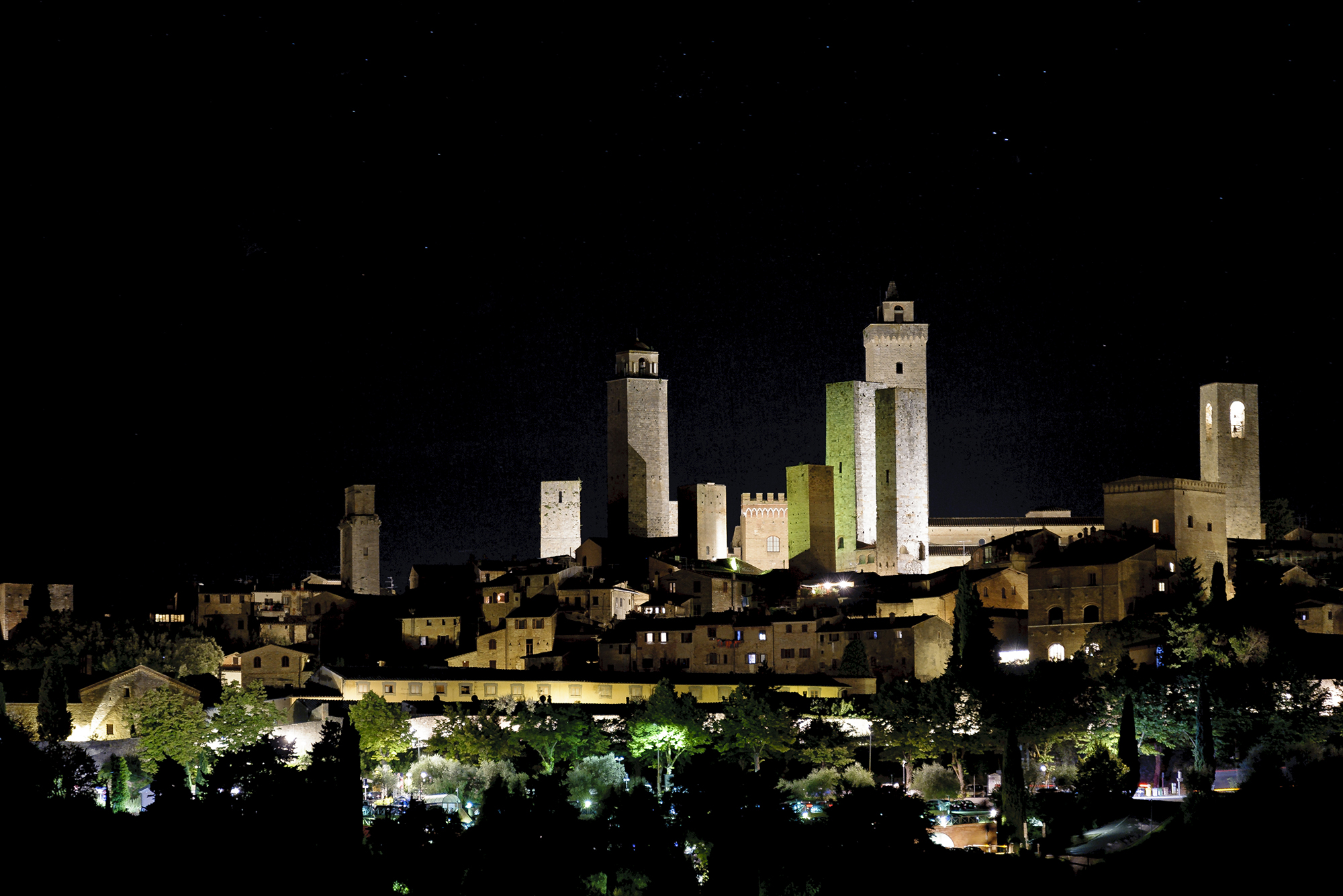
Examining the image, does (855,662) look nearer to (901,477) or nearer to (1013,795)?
(1013,795)

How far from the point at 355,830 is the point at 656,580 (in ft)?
89.6

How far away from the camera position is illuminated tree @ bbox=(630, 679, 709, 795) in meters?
41.2

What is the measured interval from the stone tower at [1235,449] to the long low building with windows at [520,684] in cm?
2310

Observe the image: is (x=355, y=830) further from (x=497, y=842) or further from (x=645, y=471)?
(x=645, y=471)

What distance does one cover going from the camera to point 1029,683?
135 ft

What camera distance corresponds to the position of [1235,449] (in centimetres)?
6375

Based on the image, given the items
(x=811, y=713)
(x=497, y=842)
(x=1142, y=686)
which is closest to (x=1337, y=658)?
(x=1142, y=686)

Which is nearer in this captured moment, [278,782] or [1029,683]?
[278,782]

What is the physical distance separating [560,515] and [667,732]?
33.9 meters

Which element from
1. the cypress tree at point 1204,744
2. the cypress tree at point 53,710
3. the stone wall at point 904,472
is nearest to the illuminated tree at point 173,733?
the cypress tree at point 53,710

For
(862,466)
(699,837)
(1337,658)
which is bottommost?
(699,837)

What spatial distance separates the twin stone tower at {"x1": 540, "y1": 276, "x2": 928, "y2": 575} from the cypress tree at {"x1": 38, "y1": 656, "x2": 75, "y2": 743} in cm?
A: 2596

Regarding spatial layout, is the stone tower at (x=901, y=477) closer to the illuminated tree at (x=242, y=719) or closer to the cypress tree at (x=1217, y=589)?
the cypress tree at (x=1217, y=589)

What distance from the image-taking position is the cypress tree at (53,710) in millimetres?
43938
